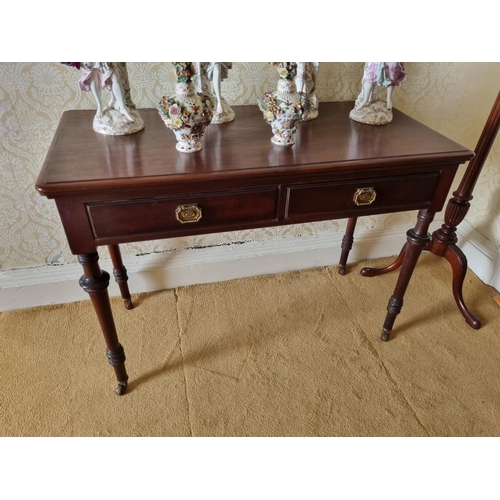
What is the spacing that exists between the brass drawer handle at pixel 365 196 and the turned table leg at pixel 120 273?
36.9 inches

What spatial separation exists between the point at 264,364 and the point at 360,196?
771 millimetres

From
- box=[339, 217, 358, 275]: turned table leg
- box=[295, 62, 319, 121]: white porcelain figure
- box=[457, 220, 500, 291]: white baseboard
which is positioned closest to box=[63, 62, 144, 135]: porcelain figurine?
box=[295, 62, 319, 121]: white porcelain figure

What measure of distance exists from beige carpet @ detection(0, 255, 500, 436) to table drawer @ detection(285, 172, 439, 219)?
2.22 ft

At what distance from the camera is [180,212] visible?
1.04 meters

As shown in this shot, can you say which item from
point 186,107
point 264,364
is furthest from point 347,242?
point 186,107

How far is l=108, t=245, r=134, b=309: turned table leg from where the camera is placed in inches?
61.3

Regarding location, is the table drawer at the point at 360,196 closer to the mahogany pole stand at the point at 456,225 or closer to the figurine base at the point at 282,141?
the figurine base at the point at 282,141

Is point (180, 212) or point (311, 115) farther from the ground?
point (311, 115)

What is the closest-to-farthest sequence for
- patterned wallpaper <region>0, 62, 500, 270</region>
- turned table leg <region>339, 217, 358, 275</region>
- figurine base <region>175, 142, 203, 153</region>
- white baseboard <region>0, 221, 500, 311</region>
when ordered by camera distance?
figurine base <region>175, 142, 203, 153</region>
patterned wallpaper <region>0, 62, 500, 270</region>
white baseboard <region>0, 221, 500, 311</region>
turned table leg <region>339, 217, 358, 275</region>

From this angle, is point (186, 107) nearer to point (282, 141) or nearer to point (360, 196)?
point (282, 141)

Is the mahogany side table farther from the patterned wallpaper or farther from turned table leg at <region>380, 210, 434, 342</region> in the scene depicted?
the patterned wallpaper

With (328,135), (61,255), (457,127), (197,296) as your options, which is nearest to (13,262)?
(61,255)

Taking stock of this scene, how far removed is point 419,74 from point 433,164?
2.05 feet

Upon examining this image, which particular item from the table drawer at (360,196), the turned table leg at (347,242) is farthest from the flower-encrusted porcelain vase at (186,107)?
the turned table leg at (347,242)
